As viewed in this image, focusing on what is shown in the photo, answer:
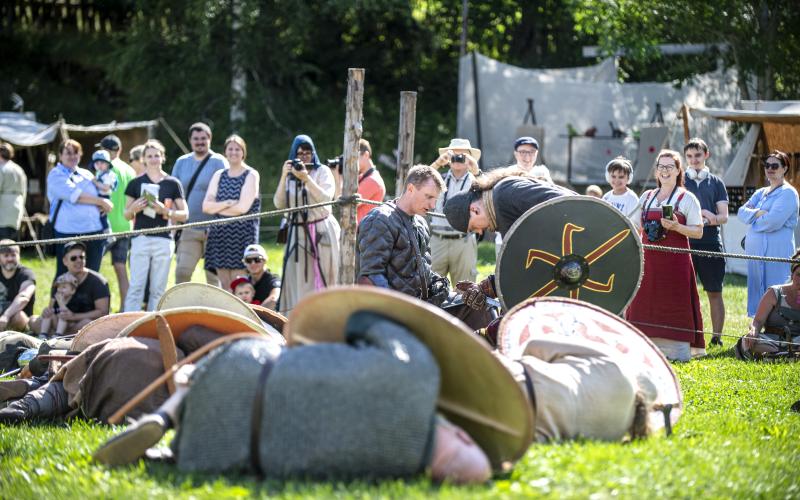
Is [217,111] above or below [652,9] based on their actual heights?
below

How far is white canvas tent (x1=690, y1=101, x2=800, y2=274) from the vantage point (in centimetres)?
1314

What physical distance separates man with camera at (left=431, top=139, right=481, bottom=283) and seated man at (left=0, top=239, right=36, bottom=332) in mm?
3685

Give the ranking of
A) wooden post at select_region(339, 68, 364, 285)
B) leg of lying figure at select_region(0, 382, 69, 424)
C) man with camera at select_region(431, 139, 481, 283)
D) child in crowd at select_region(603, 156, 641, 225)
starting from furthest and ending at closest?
man with camera at select_region(431, 139, 481, 283) < child in crowd at select_region(603, 156, 641, 225) < wooden post at select_region(339, 68, 364, 285) < leg of lying figure at select_region(0, 382, 69, 424)

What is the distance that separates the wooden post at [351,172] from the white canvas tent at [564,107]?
11999 mm

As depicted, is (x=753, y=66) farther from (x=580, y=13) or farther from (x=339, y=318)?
(x=339, y=318)

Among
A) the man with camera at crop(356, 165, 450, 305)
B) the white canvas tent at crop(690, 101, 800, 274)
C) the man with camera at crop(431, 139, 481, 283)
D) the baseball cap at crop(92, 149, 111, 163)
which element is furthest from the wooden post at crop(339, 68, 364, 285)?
the white canvas tent at crop(690, 101, 800, 274)

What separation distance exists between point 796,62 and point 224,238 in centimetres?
1218

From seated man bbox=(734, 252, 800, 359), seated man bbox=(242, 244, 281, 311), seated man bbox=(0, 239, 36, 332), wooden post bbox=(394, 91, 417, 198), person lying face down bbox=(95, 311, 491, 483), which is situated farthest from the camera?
seated man bbox=(0, 239, 36, 332)

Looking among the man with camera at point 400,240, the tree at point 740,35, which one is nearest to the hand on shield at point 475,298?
the man with camera at point 400,240

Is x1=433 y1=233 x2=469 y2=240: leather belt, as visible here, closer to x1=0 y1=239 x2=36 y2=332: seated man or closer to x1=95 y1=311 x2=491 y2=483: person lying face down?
x1=0 y1=239 x2=36 y2=332: seated man

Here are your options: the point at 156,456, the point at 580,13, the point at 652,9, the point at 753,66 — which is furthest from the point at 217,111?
the point at 156,456

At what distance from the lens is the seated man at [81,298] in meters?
9.30

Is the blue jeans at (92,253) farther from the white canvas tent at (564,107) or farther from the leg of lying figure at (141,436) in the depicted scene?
the white canvas tent at (564,107)

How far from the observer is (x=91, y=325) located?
20.2ft
